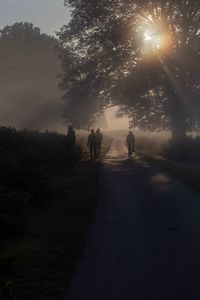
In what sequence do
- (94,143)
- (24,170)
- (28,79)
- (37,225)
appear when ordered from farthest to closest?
(28,79), (94,143), (24,170), (37,225)

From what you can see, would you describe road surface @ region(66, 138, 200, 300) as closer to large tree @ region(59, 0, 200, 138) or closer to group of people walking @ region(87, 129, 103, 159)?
group of people walking @ region(87, 129, 103, 159)

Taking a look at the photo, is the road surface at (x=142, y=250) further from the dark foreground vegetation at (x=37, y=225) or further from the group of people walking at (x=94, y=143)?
the group of people walking at (x=94, y=143)

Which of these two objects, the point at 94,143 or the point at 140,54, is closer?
the point at 94,143

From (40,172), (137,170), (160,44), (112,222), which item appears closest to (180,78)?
(160,44)

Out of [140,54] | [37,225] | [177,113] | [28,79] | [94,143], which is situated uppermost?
[28,79]

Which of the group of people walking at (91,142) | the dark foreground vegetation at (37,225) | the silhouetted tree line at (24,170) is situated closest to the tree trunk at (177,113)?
the group of people walking at (91,142)

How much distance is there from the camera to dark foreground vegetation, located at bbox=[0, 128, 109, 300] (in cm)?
876

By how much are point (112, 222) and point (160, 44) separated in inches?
1282

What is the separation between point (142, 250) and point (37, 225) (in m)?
3.52

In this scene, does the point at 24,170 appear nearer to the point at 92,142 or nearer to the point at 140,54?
the point at 92,142

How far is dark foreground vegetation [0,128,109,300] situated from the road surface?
1.04 ft

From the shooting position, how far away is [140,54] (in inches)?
1756

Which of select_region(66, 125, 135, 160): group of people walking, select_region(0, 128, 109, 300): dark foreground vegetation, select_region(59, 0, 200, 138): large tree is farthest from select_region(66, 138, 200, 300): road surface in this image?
select_region(59, 0, 200, 138): large tree

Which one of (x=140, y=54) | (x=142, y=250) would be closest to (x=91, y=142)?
(x=140, y=54)
